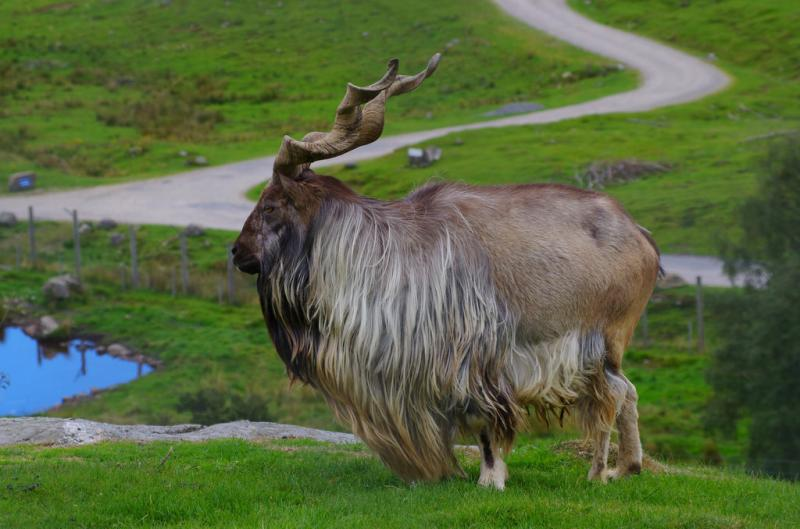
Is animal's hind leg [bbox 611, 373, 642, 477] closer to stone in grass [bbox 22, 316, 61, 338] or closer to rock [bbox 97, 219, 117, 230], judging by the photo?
stone in grass [bbox 22, 316, 61, 338]

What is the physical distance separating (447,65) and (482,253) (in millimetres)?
60888

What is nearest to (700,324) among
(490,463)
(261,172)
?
(490,463)

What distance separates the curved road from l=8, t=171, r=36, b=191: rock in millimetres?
1176

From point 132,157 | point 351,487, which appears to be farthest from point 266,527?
point 132,157

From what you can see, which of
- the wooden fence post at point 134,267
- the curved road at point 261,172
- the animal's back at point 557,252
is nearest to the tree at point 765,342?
the curved road at point 261,172

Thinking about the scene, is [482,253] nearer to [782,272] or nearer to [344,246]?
[344,246]

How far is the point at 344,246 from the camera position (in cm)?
1105

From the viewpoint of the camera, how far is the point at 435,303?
1074cm

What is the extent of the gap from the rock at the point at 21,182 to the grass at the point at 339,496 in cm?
3593

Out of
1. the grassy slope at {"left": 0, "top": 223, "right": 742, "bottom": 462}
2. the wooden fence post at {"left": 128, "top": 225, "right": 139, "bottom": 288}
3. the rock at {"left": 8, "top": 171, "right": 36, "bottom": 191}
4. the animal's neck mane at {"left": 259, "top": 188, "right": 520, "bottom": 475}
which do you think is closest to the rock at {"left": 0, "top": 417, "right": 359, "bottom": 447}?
the animal's neck mane at {"left": 259, "top": 188, "right": 520, "bottom": 475}

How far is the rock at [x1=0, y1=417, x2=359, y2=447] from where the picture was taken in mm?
14664

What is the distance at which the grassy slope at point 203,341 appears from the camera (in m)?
26.7

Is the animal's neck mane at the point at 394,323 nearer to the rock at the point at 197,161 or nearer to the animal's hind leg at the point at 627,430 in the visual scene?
the animal's hind leg at the point at 627,430

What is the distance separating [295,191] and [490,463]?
2.92 m
